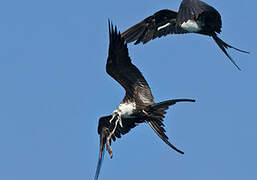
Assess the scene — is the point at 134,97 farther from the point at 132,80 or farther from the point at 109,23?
the point at 109,23

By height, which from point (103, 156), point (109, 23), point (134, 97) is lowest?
point (103, 156)

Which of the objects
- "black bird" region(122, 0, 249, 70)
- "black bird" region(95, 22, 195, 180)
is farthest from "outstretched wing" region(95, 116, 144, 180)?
"black bird" region(122, 0, 249, 70)

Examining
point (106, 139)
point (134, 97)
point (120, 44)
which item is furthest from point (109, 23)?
point (106, 139)

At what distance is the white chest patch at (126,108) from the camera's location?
1405cm

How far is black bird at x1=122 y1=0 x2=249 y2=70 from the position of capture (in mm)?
14344

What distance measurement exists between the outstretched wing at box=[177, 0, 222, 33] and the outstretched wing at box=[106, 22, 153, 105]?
125 centimetres

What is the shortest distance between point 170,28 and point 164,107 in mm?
3261

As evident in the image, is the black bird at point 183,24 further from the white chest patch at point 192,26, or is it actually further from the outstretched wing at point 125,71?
the outstretched wing at point 125,71

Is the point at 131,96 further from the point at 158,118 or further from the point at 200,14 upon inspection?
the point at 200,14

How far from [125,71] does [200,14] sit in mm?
2406

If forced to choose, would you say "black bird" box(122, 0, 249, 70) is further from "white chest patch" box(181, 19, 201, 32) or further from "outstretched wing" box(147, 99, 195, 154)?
"outstretched wing" box(147, 99, 195, 154)

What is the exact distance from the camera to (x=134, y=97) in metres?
14.1

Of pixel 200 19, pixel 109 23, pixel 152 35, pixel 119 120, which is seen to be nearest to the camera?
pixel 109 23

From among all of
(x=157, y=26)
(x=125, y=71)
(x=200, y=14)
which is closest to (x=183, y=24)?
(x=200, y=14)
